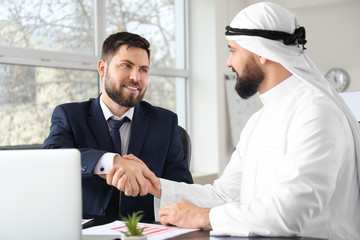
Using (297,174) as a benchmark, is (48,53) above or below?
above

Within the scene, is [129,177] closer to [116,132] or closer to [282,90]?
[116,132]

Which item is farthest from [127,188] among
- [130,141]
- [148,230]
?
[130,141]

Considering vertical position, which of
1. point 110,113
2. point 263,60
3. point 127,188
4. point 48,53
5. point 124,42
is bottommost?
point 127,188

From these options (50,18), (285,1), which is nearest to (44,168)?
(50,18)

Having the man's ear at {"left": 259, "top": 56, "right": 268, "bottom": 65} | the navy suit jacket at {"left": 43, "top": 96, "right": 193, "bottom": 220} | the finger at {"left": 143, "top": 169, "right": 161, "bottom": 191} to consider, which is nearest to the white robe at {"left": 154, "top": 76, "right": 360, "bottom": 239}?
the man's ear at {"left": 259, "top": 56, "right": 268, "bottom": 65}

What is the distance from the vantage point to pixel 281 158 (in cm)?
173

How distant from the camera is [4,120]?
4.20 metres

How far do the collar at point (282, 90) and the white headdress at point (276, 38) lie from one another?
8cm

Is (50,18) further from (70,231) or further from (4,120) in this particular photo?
(70,231)

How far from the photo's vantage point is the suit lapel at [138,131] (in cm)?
250

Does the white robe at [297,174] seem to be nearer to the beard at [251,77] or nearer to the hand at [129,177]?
the beard at [251,77]

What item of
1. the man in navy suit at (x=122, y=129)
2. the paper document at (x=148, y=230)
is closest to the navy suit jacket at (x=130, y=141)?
the man in navy suit at (x=122, y=129)

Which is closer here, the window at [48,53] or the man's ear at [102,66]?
Result: the man's ear at [102,66]

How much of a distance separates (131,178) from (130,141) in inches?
19.9
